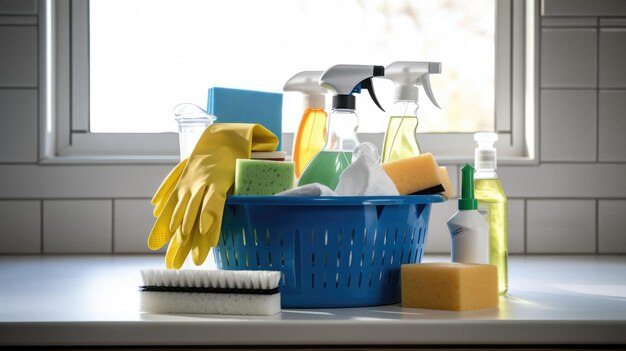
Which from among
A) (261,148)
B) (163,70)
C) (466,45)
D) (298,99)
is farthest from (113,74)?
(261,148)

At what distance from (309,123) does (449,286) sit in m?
0.34

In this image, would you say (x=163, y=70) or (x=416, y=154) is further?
(x=163, y=70)

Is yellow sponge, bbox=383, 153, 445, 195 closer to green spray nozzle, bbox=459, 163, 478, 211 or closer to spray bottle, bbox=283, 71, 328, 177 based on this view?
green spray nozzle, bbox=459, 163, 478, 211

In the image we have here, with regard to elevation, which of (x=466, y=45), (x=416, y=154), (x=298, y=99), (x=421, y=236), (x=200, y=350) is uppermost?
(x=466, y=45)

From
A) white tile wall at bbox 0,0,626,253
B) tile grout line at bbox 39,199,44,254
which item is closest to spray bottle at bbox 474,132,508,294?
white tile wall at bbox 0,0,626,253

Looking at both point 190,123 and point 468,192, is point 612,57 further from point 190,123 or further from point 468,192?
point 190,123

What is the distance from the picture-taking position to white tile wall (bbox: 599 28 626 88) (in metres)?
1.76

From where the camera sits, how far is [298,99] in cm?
183

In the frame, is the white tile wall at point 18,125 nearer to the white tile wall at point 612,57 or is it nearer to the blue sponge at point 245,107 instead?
the blue sponge at point 245,107

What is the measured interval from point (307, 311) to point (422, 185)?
22cm

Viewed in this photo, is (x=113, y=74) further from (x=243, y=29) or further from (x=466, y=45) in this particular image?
(x=466, y=45)

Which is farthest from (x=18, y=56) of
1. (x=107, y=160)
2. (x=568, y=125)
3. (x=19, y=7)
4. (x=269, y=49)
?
(x=568, y=125)

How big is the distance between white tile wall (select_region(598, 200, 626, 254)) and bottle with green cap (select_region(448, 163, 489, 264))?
2.72ft

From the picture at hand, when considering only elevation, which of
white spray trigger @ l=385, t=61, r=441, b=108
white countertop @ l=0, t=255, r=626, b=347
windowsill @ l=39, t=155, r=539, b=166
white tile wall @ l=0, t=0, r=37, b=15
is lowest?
white countertop @ l=0, t=255, r=626, b=347
